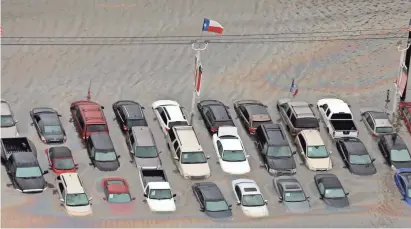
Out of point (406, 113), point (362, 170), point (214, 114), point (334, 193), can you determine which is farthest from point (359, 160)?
point (214, 114)

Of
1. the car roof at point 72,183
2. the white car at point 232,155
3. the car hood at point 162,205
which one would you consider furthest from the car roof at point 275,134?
the car roof at point 72,183

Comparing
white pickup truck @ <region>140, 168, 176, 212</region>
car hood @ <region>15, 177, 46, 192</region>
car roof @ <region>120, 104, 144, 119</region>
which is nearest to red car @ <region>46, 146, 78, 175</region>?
car hood @ <region>15, 177, 46, 192</region>

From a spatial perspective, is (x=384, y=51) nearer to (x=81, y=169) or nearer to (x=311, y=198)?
(x=311, y=198)

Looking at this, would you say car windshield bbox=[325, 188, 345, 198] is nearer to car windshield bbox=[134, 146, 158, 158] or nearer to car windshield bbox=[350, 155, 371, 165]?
car windshield bbox=[350, 155, 371, 165]

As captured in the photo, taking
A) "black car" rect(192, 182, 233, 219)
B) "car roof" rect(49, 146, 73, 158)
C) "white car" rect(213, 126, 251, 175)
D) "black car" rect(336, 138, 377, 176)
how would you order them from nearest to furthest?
"black car" rect(192, 182, 233, 219)
"car roof" rect(49, 146, 73, 158)
"white car" rect(213, 126, 251, 175)
"black car" rect(336, 138, 377, 176)

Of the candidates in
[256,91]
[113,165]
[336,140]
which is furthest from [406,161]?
[113,165]

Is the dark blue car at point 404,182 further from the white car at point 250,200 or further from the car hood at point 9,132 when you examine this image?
the car hood at point 9,132

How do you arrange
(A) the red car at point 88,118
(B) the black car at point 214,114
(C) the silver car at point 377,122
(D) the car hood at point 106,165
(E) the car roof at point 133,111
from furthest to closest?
(C) the silver car at point 377,122
(B) the black car at point 214,114
(E) the car roof at point 133,111
(A) the red car at point 88,118
(D) the car hood at point 106,165
